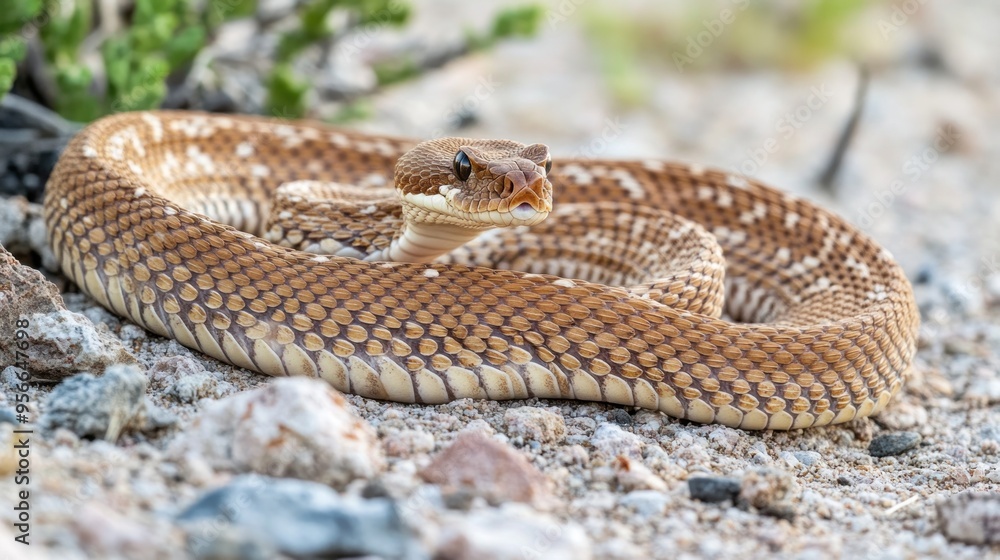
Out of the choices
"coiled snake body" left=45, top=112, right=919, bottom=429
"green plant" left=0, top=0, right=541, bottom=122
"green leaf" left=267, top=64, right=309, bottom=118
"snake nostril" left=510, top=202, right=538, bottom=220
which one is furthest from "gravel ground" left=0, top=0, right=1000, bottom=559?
"green leaf" left=267, top=64, right=309, bottom=118

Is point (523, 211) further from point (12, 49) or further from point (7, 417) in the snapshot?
point (12, 49)

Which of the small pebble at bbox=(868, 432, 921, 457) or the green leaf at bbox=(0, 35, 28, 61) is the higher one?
the green leaf at bbox=(0, 35, 28, 61)

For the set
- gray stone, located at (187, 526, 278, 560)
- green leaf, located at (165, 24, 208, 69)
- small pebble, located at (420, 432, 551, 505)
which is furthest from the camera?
green leaf, located at (165, 24, 208, 69)

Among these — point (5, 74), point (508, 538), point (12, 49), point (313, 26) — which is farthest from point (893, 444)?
point (313, 26)

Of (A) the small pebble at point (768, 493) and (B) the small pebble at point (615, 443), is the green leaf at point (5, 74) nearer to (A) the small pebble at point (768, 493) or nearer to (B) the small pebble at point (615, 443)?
(B) the small pebble at point (615, 443)

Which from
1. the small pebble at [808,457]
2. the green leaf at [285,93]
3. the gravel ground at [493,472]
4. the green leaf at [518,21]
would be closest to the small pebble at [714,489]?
the gravel ground at [493,472]

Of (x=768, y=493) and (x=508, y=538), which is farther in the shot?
(x=768, y=493)

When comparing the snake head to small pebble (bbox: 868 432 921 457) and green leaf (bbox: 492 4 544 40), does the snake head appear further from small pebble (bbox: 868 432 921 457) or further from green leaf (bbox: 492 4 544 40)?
green leaf (bbox: 492 4 544 40)
